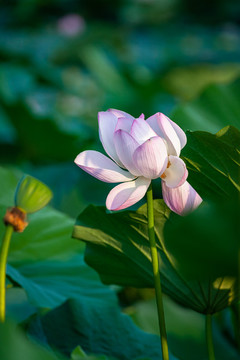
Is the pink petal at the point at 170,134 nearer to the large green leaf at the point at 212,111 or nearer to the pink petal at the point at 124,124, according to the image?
the pink petal at the point at 124,124

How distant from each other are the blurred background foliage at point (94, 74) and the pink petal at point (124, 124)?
0.33 m

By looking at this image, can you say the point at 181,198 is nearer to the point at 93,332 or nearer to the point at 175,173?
the point at 175,173

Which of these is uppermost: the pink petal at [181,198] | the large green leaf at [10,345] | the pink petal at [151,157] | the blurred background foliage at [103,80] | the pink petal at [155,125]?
the blurred background foliage at [103,80]

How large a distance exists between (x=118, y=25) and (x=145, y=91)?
206 inches

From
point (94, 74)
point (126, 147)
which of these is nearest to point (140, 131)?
point (126, 147)

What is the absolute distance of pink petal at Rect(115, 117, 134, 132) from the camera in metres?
0.50

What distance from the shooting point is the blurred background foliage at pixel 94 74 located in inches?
52.8

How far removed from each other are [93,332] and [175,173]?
304mm

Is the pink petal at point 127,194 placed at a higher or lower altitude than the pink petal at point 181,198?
higher

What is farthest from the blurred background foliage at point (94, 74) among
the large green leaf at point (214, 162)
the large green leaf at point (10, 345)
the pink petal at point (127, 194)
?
the large green leaf at point (10, 345)

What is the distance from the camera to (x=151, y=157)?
0.46 m

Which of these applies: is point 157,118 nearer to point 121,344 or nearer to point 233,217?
point 233,217

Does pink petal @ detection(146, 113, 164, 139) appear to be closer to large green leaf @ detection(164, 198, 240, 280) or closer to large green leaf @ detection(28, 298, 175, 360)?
large green leaf @ detection(164, 198, 240, 280)

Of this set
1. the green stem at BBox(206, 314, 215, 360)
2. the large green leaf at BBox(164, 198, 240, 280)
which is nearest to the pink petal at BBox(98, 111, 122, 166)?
the large green leaf at BBox(164, 198, 240, 280)
